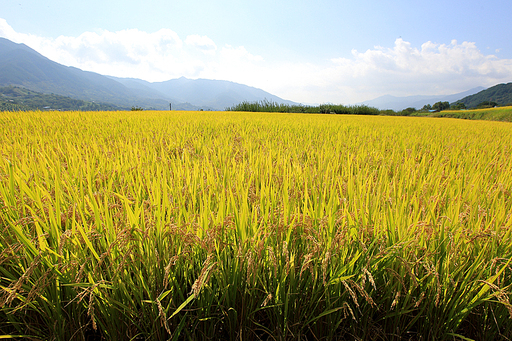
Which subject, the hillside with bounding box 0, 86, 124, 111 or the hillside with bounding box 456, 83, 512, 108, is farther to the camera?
the hillside with bounding box 456, 83, 512, 108

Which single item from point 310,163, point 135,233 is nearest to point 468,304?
point 135,233

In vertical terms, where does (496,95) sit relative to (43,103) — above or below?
above

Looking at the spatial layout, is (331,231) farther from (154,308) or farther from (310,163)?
(310,163)

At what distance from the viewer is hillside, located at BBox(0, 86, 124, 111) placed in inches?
334

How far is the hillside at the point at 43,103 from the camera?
8.49 m

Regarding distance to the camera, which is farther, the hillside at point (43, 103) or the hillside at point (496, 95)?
the hillside at point (496, 95)

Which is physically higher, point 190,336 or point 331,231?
point 331,231

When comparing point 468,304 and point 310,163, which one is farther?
point 310,163

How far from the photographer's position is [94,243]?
3.31 feet

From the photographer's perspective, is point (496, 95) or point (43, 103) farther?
point (496, 95)

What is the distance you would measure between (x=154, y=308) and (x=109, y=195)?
2.65 feet

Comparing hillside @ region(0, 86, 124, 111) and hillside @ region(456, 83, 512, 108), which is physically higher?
hillside @ region(456, 83, 512, 108)

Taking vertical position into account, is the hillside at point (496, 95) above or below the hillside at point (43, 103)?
above

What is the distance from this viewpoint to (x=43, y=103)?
108688 mm
